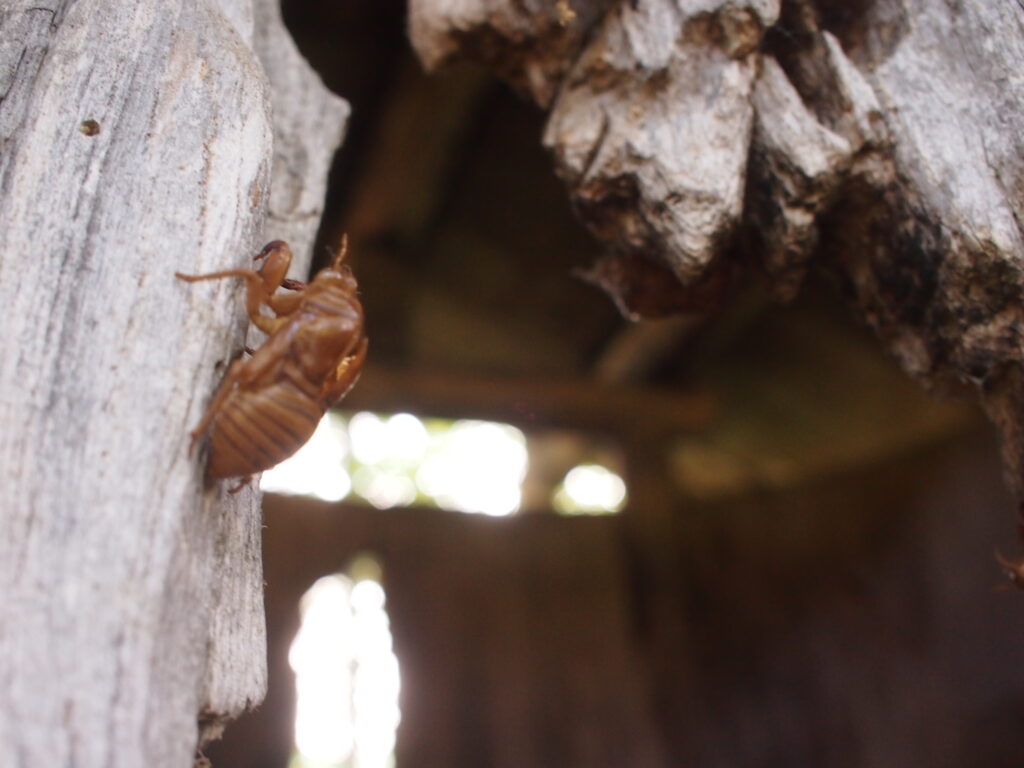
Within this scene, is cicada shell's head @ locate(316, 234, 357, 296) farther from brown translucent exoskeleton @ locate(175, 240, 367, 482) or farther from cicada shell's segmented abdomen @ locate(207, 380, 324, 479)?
cicada shell's segmented abdomen @ locate(207, 380, 324, 479)

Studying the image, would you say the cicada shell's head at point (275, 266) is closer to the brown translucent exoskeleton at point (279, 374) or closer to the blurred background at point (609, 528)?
the brown translucent exoskeleton at point (279, 374)

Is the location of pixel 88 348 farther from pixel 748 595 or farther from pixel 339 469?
pixel 339 469

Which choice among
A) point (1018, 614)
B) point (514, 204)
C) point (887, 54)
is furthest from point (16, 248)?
point (1018, 614)

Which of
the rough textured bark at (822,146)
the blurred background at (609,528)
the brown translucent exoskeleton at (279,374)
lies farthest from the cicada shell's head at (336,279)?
the blurred background at (609,528)

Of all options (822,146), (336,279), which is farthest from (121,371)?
(822,146)

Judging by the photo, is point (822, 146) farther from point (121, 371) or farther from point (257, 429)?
point (121, 371)

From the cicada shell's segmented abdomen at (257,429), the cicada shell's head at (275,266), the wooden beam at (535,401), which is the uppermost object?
the wooden beam at (535,401)

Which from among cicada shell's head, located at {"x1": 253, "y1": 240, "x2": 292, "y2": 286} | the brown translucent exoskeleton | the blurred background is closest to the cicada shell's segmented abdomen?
the brown translucent exoskeleton
